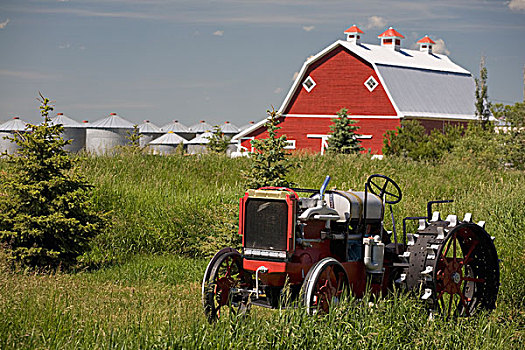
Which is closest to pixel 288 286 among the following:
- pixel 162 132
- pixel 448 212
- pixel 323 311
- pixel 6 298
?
pixel 323 311

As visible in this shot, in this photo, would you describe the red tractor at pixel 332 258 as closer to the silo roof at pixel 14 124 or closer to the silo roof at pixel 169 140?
the silo roof at pixel 14 124

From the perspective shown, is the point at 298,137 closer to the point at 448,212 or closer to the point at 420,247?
the point at 448,212

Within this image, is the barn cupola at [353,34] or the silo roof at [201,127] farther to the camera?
the silo roof at [201,127]

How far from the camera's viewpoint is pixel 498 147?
24.7 meters

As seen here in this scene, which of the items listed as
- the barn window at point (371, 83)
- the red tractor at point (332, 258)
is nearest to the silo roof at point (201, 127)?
the barn window at point (371, 83)

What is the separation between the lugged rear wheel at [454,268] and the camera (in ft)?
23.6

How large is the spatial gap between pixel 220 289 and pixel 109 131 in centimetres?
3614

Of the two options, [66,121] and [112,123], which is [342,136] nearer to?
[112,123]

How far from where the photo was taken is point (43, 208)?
10797 mm

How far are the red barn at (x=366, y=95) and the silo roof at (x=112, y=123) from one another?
8.67 metres

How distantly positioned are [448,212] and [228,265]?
287 inches

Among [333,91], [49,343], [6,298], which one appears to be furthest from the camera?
[333,91]

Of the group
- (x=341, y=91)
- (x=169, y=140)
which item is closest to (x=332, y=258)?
(x=341, y=91)

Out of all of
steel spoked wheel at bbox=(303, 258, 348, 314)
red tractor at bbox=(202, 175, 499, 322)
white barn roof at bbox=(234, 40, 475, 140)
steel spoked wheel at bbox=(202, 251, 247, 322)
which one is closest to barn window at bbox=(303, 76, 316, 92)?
white barn roof at bbox=(234, 40, 475, 140)
